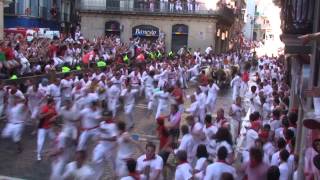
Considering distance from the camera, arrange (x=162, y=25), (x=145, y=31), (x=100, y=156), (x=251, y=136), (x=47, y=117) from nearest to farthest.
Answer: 1. (x=100, y=156)
2. (x=251, y=136)
3. (x=47, y=117)
4. (x=162, y=25)
5. (x=145, y=31)

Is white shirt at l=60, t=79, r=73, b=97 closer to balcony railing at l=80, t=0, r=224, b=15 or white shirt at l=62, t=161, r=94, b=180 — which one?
white shirt at l=62, t=161, r=94, b=180

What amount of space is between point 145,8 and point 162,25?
213 cm

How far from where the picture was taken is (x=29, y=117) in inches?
691

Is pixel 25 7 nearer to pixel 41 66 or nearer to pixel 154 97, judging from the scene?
pixel 41 66

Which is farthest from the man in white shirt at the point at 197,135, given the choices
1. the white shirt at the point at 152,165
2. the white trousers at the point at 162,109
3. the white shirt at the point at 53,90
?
the white shirt at the point at 53,90

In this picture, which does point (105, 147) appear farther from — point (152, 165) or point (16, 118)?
point (16, 118)

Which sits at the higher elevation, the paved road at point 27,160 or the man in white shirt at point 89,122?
the man in white shirt at point 89,122

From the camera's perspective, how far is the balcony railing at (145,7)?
48.6 metres

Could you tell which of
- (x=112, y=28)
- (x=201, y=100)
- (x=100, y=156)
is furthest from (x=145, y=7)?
(x=100, y=156)

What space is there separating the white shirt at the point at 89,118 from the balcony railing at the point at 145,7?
36.4 m

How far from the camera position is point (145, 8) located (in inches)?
1934

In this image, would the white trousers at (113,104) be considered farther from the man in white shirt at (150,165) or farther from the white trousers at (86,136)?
the man in white shirt at (150,165)

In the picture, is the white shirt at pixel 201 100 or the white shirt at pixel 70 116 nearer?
the white shirt at pixel 70 116

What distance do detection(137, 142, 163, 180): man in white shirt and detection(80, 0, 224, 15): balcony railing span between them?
3945 centimetres
